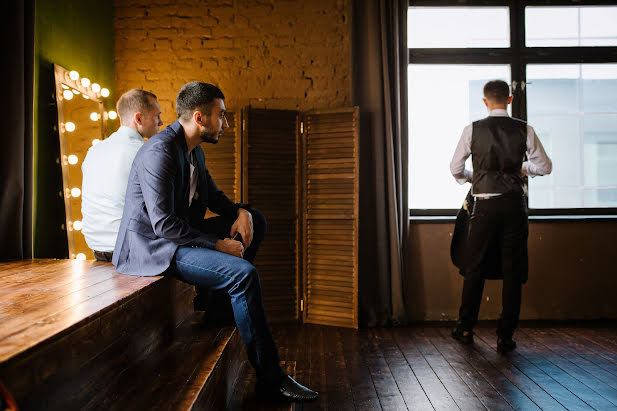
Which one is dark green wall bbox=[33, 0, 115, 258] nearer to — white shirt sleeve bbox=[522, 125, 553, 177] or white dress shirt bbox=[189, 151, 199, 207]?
white dress shirt bbox=[189, 151, 199, 207]

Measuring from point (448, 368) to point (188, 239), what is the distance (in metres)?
1.74

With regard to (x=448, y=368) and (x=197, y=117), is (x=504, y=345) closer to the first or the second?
(x=448, y=368)

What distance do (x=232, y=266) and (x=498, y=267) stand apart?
207 cm

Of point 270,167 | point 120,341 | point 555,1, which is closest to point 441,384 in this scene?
point 120,341

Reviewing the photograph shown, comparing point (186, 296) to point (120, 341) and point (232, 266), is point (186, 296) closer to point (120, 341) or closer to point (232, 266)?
point (232, 266)

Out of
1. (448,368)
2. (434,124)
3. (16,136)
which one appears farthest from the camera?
(434,124)

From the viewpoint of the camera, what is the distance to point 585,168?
4344 mm

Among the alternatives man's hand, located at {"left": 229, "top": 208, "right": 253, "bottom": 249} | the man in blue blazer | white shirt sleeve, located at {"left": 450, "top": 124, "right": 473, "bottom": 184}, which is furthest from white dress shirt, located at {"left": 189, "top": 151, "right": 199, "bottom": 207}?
white shirt sleeve, located at {"left": 450, "top": 124, "right": 473, "bottom": 184}

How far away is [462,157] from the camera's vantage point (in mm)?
3477

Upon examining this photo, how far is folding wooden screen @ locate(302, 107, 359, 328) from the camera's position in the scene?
3.95 meters

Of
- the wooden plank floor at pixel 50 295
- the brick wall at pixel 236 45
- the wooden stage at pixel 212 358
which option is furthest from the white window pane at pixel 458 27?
the wooden plank floor at pixel 50 295

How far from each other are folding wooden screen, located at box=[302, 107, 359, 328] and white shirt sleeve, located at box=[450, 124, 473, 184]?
A: 766 millimetres

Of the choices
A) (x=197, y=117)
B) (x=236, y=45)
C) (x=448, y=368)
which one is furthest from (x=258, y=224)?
(x=236, y=45)

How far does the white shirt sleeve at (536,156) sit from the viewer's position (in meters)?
3.32
